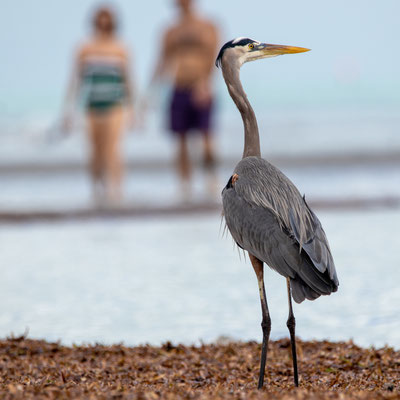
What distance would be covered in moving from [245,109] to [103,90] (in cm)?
818

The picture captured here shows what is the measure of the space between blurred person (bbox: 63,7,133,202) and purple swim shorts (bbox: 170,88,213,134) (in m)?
0.65

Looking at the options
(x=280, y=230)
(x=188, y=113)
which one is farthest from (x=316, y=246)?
(x=188, y=113)

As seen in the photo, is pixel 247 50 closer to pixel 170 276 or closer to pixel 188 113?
pixel 170 276

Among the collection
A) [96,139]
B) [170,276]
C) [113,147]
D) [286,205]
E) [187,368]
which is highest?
[286,205]

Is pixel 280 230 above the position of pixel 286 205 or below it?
below

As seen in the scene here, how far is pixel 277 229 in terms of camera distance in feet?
12.9

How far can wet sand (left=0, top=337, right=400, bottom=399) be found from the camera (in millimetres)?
4250

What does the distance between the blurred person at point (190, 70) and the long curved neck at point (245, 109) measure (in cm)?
771

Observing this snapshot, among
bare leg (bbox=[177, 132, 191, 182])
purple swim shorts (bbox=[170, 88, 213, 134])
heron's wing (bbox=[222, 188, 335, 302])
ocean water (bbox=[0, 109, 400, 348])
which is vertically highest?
purple swim shorts (bbox=[170, 88, 213, 134])

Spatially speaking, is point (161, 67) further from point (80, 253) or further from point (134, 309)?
point (134, 309)

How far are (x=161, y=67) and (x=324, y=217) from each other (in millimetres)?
3095

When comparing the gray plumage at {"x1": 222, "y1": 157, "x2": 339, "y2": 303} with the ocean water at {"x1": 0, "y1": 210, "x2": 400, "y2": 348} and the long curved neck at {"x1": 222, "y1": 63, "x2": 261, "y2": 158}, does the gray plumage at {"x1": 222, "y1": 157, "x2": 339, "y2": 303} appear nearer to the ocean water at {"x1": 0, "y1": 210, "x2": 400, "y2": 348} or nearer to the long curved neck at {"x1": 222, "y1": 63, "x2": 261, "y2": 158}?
the long curved neck at {"x1": 222, "y1": 63, "x2": 261, "y2": 158}

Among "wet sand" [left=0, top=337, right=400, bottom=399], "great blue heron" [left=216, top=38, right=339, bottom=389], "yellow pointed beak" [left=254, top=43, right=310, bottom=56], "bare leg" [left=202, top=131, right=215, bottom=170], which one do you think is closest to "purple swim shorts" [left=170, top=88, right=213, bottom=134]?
"bare leg" [left=202, top=131, right=215, bottom=170]

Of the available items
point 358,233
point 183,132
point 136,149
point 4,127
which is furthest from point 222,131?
point 358,233
